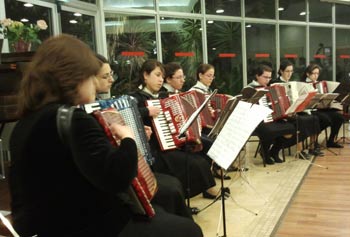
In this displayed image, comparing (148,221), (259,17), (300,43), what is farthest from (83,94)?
(300,43)

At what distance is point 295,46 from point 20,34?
7.23 meters

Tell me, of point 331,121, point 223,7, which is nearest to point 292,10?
point 223,7

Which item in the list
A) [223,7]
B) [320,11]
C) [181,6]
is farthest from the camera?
[320,11]

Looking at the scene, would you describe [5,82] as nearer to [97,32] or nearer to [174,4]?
[97,32]

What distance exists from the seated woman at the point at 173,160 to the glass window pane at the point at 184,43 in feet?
10.9

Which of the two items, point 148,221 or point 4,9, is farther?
point 4,9

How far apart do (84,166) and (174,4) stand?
6111mm

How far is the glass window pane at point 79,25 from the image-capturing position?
200 inches

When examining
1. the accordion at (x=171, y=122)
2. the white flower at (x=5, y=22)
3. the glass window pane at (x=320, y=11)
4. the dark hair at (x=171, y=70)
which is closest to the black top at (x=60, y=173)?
the accordion at (x=171, y=122)

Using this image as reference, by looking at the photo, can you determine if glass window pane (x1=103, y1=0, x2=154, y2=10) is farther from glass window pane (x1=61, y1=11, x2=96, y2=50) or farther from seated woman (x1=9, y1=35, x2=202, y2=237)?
seated woman (x1=9, y1=35, x2=202, y2=237)

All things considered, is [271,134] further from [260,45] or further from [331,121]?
[260,45]

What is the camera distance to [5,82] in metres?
2.83

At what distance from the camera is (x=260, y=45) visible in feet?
27.7

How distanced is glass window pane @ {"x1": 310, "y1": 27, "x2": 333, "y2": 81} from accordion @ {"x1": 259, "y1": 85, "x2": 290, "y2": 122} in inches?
177
